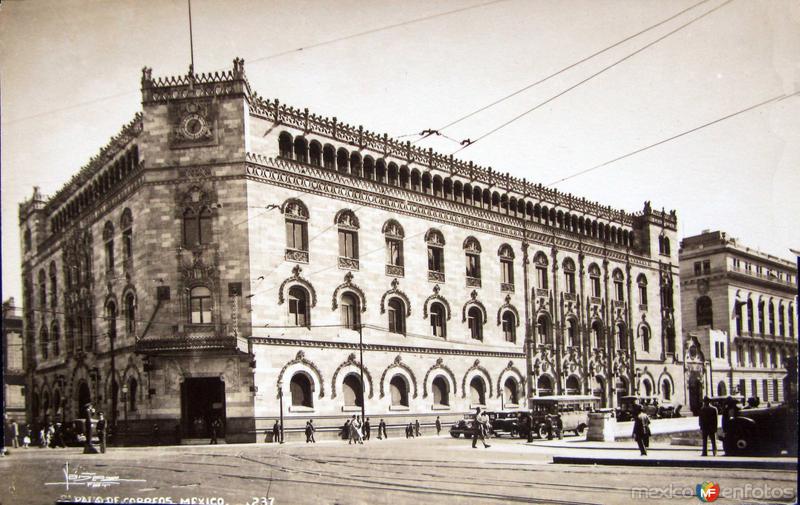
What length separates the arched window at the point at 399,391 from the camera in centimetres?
3691

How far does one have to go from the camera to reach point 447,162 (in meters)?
41.0

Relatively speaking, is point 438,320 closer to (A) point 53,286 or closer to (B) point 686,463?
(A) point 53,286

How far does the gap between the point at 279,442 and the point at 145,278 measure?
9139 millimetres

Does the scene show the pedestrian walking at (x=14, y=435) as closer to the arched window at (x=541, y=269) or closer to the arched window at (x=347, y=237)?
the arched window at (x=347, y=237)

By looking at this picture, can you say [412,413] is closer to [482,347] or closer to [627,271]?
[482,347]

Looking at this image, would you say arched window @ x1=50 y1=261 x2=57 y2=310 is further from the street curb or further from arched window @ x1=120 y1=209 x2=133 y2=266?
the street curb

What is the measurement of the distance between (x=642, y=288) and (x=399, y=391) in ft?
77.1

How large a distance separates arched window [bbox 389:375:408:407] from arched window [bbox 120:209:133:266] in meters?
13.6

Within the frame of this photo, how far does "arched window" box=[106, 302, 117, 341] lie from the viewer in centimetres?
3606

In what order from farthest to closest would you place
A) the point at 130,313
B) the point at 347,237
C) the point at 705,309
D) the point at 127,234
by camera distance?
the point at 705,309, the point at 347,237, the point at 127,234, the point at 130,313

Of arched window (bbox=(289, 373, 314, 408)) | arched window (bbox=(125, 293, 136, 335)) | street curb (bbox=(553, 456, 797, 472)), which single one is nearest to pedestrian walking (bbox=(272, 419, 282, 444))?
arched window (bbox=(289, 373, 314, 408))

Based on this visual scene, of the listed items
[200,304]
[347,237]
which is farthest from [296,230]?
[200,304]

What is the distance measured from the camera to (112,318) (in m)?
36.2

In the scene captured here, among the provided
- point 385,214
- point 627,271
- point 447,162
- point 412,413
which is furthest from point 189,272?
point 627,271
